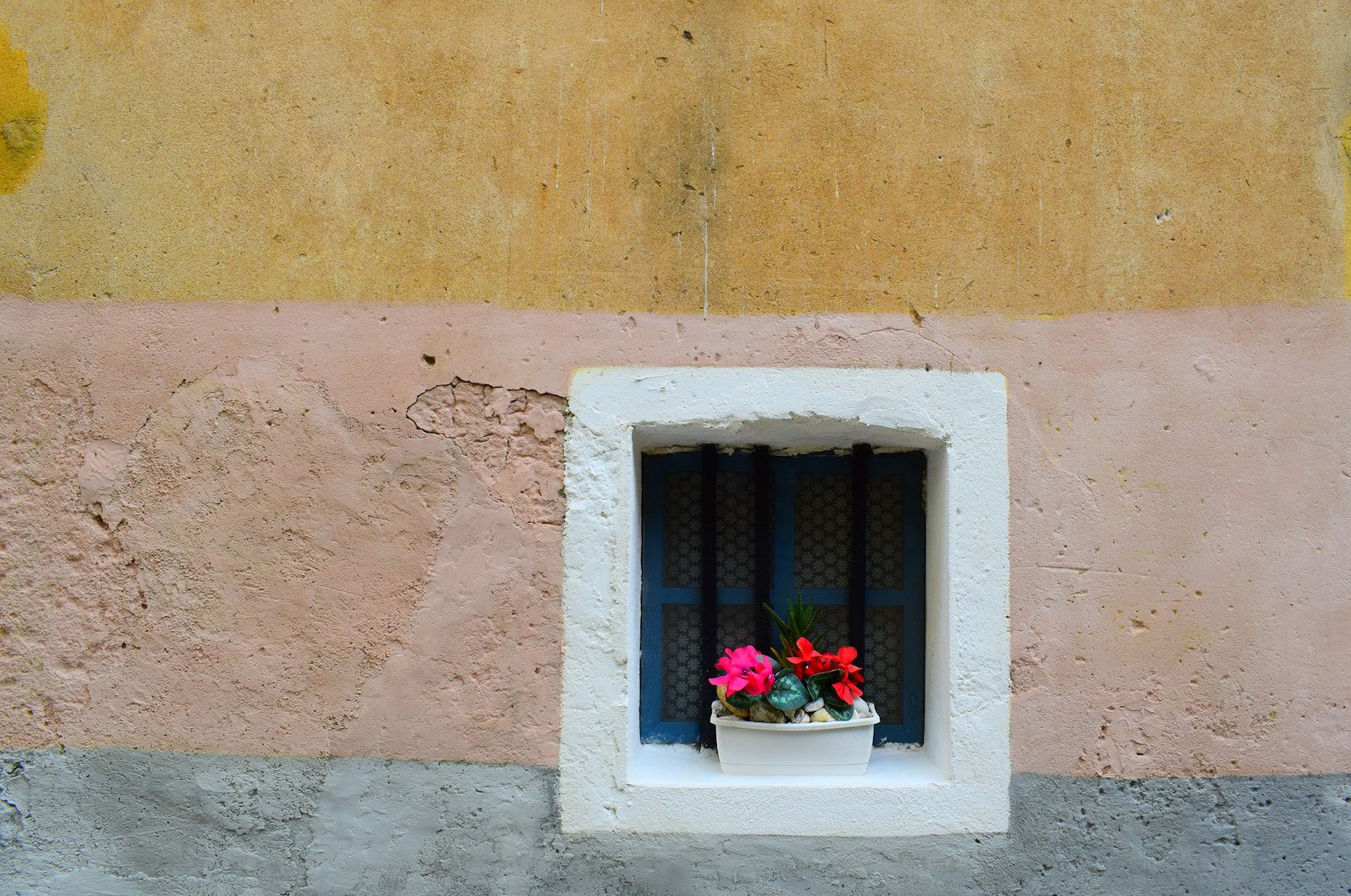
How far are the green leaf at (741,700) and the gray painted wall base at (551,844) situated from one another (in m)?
0.27

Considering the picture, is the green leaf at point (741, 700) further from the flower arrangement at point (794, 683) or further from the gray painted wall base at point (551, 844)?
the gray painted wall base at point (551, 844)

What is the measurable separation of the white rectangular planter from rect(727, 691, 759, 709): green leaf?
1.5 inches

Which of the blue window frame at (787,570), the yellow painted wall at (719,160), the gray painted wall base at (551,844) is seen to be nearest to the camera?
the gray painted wall base at (551,844)

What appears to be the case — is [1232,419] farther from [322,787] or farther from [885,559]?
[322,787]

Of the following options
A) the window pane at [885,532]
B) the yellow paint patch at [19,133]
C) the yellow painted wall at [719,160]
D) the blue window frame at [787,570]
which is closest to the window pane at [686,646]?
the blue window frame at [787,570]

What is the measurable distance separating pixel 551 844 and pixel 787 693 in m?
0.68

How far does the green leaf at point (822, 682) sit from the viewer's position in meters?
2.52

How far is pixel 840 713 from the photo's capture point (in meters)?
2.54

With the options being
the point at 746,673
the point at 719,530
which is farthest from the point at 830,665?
the point at 719,530

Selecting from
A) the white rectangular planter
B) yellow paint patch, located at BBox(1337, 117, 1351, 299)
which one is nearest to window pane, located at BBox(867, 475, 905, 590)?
the white rectangular planter

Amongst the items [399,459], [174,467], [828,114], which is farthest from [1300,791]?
[174,467]

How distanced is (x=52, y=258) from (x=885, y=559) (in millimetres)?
2336

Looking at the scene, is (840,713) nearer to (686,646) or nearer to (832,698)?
(832,698)

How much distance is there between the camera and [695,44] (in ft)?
8.59
